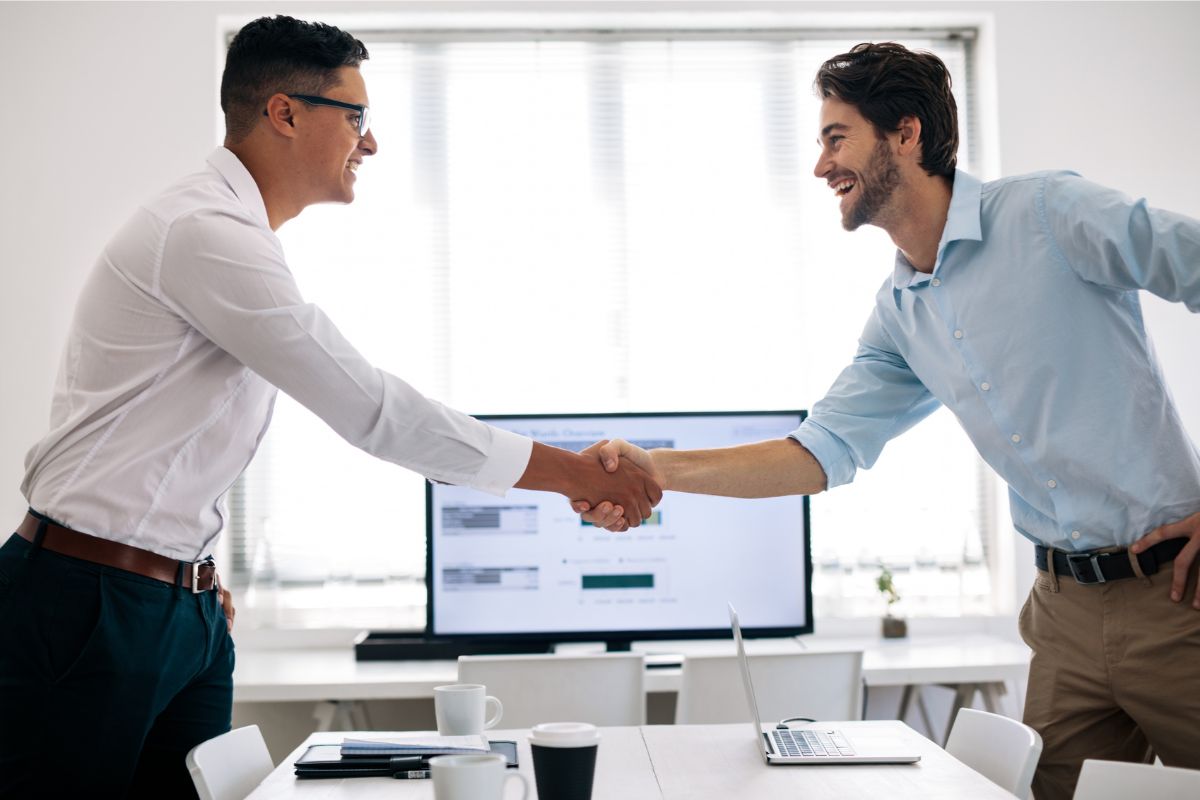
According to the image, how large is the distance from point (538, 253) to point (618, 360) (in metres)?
0.49

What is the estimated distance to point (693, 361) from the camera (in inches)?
146

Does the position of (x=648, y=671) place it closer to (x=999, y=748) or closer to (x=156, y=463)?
(x=999, y=748)

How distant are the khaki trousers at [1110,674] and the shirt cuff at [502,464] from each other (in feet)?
3.34

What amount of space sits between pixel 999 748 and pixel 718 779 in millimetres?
546

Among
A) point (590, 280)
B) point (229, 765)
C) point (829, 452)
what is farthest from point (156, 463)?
point (590, 280)

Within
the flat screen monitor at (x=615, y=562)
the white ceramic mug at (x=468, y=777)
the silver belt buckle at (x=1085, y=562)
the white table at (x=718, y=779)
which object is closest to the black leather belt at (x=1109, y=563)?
the silver belt buckle at (x=1085, y=562)

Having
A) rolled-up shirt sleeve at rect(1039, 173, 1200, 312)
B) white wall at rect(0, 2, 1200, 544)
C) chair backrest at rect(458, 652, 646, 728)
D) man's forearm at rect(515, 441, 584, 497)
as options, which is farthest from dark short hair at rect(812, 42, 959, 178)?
white wall at rect(0, 2, 1200, 544)

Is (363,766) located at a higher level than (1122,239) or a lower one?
lower

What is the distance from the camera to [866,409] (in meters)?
2.30

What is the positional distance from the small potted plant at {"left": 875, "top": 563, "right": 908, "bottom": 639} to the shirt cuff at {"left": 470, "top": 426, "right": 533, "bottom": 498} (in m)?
1.86

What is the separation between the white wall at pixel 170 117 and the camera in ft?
11.4

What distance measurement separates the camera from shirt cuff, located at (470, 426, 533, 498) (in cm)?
199

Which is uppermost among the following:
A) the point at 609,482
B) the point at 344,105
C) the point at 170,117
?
the point at 170,117

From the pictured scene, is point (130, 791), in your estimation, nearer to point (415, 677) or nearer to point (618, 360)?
point (415, 677)
